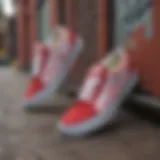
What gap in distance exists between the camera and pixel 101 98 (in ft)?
2.54

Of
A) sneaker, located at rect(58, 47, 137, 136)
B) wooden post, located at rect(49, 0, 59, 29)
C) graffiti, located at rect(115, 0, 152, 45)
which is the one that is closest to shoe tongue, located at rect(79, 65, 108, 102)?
sneaker, located at rect(58, 47, 137, 136)

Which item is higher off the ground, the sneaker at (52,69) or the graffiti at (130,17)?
the graffiti at (130,17)

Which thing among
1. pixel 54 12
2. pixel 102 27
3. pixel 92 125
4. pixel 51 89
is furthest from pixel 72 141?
pixel 54 12

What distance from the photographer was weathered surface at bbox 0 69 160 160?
591 mm

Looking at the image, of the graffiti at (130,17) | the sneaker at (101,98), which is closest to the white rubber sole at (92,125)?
the sneaker at (101,98)

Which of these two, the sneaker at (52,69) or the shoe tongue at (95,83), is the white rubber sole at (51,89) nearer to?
the sneaker at (52,69)

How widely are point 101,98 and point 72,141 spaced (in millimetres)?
122

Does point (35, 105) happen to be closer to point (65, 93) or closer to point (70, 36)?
point (70, 36)

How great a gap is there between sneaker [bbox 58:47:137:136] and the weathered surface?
0.08ft

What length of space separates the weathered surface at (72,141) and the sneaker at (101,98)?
0.9 inches

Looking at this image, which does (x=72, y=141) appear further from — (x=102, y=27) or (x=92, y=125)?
(x=102, y=27)

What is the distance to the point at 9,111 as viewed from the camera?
101 cm

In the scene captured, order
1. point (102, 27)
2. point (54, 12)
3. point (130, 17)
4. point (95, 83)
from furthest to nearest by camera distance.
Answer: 1. point (54, 12)
2. point (102, 27)
3. point (130, 17)
4. point (95, 83)

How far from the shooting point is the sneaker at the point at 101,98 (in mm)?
726
